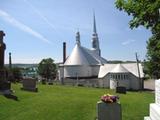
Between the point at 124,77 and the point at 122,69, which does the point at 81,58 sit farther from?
the point at 124,77

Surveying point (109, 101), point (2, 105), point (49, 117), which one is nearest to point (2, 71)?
point (2, 105)

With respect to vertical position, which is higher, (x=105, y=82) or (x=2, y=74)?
(x=2, y=74)

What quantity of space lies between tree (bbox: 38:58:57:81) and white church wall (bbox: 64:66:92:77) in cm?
2307

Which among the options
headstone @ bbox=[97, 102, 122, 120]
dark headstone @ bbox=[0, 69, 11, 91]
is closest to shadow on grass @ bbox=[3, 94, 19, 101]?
dark headstone @ bbox=[0, 69, 11, 91]

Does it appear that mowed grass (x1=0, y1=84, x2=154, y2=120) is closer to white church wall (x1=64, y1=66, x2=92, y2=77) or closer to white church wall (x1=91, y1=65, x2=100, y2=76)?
white church wall (x1=64, y1=66, x2=92, y2=77)

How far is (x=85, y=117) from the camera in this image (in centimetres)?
1875

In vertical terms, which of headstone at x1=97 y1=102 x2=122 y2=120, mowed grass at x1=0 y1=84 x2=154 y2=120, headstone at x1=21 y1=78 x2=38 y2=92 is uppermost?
headstone at x1=21 y1=78 x2=38 y2=92

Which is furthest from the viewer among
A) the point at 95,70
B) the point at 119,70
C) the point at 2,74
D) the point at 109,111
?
the point at 95,70

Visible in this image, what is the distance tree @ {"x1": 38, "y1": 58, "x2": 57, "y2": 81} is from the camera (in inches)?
4269

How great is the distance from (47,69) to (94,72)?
84.8 ft

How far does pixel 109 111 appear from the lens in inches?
610

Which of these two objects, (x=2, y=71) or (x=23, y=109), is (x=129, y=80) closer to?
(x=2, y=71)

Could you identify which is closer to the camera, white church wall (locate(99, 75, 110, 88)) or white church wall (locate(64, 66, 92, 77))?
white church wall (locate(99, 75, 110, 88))

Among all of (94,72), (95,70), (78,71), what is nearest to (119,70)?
(78,71)
